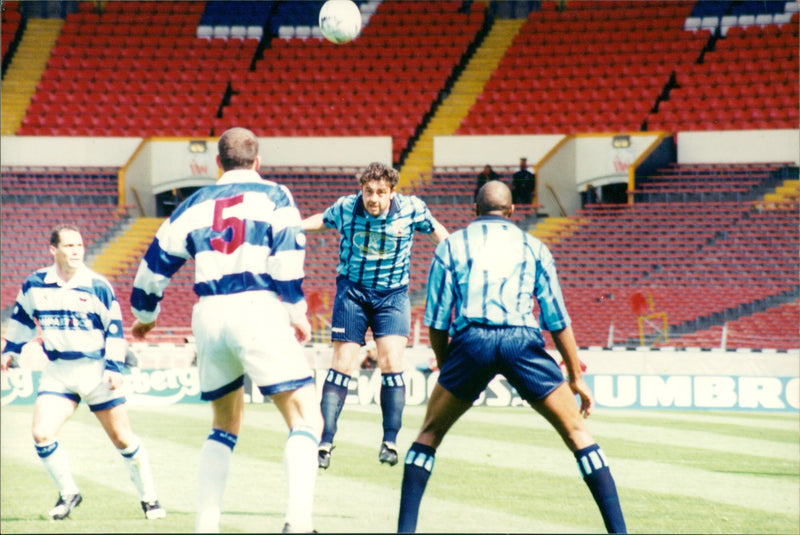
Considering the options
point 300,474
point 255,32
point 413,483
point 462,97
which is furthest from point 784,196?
point 300,474

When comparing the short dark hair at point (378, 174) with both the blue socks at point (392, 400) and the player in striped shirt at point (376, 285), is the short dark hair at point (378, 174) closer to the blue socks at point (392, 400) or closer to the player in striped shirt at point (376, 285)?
the player in striped shirt at point (376, 285)

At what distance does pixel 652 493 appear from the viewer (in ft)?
28.4

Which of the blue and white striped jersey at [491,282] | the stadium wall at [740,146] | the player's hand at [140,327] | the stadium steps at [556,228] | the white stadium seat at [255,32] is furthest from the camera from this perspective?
the white stadium seat at [255,32]

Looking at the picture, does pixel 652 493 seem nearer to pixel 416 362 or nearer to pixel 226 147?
pixel 226 147

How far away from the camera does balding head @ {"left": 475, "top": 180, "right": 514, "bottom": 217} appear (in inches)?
240

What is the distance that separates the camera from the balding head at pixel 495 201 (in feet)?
20.0

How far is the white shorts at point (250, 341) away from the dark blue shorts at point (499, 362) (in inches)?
32.0

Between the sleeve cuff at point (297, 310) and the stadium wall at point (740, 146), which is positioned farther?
the stadium wall at point (740, 146)

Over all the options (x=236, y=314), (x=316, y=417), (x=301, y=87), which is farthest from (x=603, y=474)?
(x=301, y=87)

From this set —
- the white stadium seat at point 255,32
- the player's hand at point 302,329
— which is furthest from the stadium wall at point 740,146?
the player's hand at point 302,329

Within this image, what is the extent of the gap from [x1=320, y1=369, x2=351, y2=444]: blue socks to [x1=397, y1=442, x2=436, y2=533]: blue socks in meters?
1.79

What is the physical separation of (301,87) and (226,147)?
23.8 meters

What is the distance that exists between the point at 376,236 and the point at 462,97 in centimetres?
2123

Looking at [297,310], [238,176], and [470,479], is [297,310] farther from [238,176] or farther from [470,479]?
[470,479]
